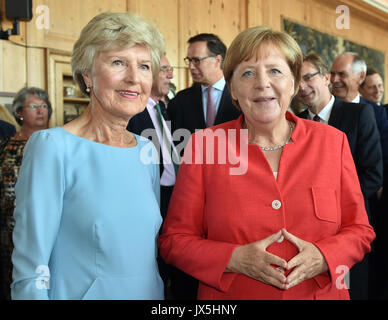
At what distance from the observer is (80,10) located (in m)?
5.31

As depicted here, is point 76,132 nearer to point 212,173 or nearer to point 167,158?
point 212,173

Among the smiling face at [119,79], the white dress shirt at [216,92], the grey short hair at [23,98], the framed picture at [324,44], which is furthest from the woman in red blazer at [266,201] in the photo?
the framed picture at [324,44]

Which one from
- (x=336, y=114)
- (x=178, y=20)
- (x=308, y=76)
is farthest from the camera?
(x=178, y=20)

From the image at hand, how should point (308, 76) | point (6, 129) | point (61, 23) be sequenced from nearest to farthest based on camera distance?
point (308, 76) → point (6, 129) → point (61, 23)

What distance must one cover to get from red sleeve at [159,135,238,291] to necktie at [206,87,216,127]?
1.61 meters

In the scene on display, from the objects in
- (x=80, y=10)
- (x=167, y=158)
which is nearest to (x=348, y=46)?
(x=80, y=10)

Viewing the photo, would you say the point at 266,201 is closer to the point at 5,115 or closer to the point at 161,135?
the point at 161,135

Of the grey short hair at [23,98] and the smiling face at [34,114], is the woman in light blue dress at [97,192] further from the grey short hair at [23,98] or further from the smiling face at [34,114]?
the grey short hair at [23,98]

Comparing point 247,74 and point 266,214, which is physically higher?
point 247,74

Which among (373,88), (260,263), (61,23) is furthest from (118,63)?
(373,88)

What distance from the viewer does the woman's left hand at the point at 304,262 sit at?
141 centimetres

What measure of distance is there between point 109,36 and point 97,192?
540 mm

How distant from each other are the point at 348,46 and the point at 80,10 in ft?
24.0

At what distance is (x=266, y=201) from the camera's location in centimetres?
150
